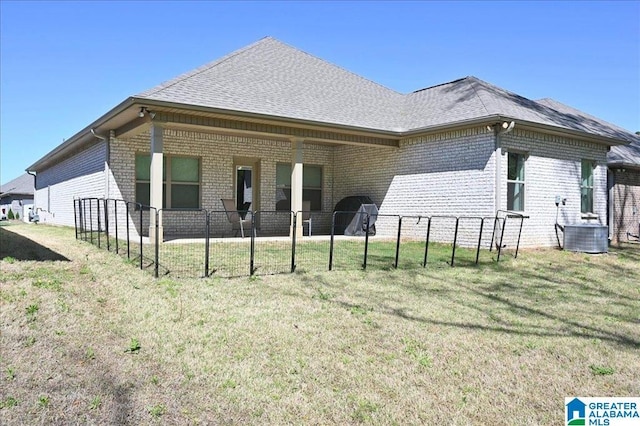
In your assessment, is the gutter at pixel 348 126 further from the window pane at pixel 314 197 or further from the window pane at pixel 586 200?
the window pane at pixel 314 197

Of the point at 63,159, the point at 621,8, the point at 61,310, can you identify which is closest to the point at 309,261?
the point at 61,310

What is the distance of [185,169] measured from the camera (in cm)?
1338

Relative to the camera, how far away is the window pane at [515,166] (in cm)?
1153

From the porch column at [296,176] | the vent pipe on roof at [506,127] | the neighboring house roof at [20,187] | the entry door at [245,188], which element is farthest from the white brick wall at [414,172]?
the neighboring house roof at [20,187]

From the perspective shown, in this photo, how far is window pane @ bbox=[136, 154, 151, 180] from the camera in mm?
12773

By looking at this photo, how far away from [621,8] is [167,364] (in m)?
14.8

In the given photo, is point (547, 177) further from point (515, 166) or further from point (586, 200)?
point (586, 200)

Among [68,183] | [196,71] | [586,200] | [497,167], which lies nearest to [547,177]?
[497,167]

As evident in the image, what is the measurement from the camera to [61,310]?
16.8 feet

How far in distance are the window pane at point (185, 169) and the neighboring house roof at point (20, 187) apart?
1036 inches

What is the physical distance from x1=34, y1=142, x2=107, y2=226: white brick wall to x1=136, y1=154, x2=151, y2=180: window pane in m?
0.86

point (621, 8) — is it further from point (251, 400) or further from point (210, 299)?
point (251, 400)

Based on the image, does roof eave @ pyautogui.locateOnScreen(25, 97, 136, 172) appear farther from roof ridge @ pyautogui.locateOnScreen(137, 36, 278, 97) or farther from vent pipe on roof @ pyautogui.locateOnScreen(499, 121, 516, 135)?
vent pipe on roof @ pyautogui.locateOnScreen(499, 121, 516, 135)

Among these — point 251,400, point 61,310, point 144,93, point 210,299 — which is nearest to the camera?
point 251,400
